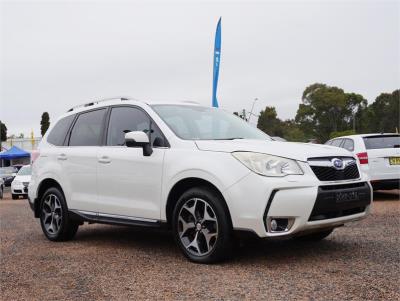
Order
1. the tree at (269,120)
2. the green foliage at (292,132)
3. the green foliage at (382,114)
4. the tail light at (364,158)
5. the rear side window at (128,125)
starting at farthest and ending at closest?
the tree at (269,120) → the green foliage at (292,132) → the green foliage at (382,114) → the tail light at (364,158) → the rear side window at (128,125)

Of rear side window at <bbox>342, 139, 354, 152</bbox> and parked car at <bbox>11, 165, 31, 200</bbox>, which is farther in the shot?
parked car at <bbox>11, 165, 31, 200</bbox>

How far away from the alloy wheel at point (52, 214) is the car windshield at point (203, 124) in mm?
2167

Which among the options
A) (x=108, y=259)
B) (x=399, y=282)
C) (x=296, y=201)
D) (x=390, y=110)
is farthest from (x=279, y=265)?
(x=390, y=110)

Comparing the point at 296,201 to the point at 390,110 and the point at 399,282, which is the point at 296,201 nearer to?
the point at 399,282

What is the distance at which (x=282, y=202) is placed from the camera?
4613 millimetres

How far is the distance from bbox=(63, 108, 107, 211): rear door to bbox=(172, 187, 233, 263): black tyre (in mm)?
1592

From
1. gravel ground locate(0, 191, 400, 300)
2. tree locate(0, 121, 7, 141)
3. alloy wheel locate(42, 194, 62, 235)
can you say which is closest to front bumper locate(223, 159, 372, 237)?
gravel ground locate(0, 191, 400, 300)

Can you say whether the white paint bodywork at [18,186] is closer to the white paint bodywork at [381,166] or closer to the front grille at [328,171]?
the white paint bodywork at [381,166]

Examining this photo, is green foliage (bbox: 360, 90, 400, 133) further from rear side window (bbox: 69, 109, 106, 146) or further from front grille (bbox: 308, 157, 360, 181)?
front grille (bbox: 308, 157, 360, 181)

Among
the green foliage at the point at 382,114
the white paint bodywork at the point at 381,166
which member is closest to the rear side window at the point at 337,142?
the white paint bodywork at the point at 381,166

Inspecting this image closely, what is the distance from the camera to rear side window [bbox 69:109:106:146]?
664 centimetres

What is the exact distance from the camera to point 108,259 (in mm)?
5559

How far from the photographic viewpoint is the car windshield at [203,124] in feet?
18.7

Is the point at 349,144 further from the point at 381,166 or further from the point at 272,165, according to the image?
the point at 272,165
